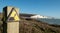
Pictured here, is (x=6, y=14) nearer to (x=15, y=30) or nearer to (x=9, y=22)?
(x=9, y=22)

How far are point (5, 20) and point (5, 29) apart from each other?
0.43 ft

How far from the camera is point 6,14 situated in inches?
73.2

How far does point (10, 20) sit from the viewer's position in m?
1.84

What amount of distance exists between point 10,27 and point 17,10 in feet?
0.94

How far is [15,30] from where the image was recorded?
1870 millimetres

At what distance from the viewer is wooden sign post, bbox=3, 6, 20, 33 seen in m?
1.81

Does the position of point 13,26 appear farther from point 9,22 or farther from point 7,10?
point 7,10

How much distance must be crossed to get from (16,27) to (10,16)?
0.19 meters

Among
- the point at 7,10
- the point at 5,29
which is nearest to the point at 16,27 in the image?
the point at 5,29

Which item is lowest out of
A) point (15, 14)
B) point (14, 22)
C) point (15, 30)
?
point (15, 30)

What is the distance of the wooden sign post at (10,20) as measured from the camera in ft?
5.93

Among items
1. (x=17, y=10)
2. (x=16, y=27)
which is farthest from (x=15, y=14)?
(x=16, y=27)

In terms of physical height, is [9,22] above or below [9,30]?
above

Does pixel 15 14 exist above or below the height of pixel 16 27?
above
